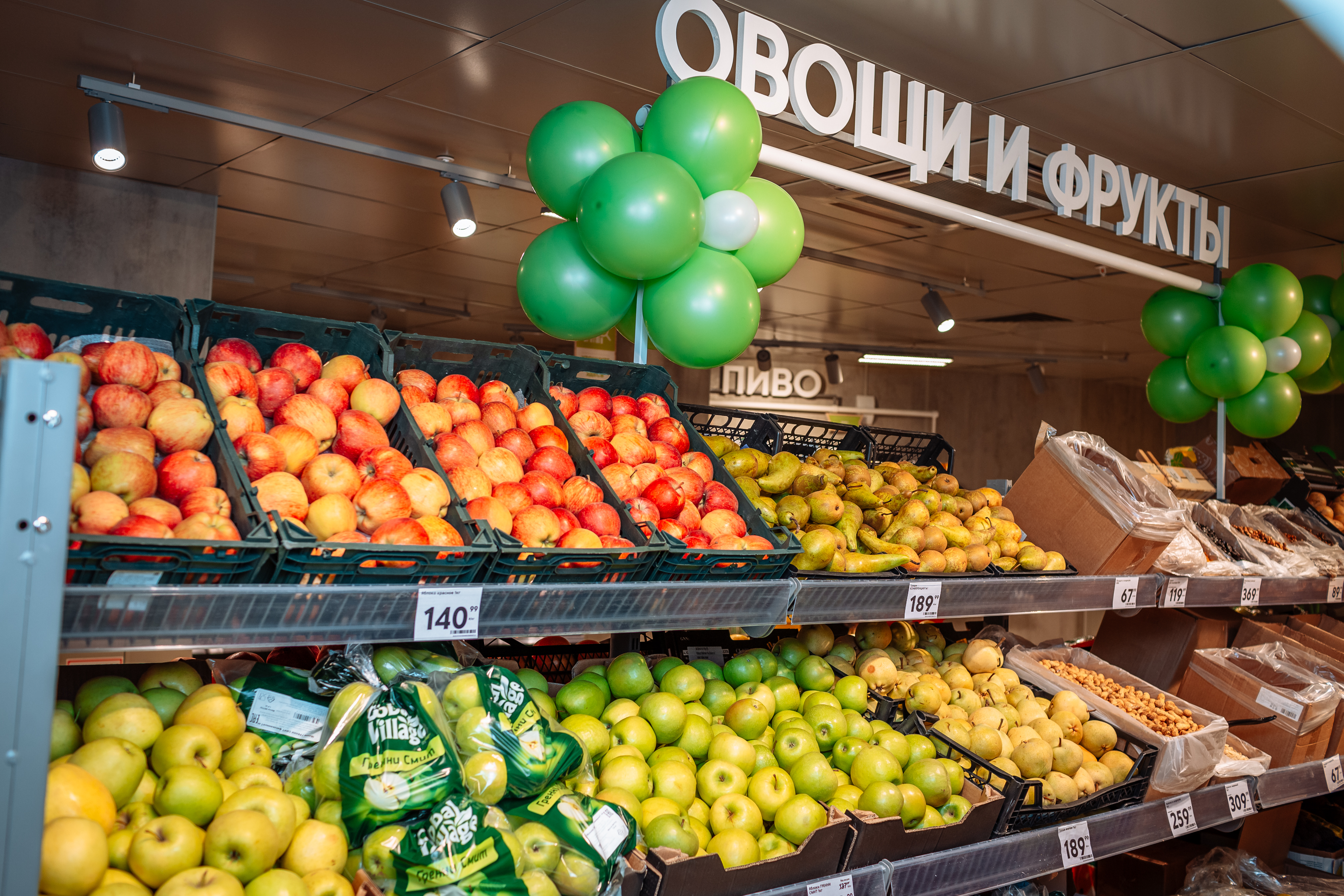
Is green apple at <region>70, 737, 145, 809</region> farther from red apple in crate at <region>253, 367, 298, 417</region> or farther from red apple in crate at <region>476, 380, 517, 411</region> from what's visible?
red apple in crate at <region>476, 380, 517, 411</region>

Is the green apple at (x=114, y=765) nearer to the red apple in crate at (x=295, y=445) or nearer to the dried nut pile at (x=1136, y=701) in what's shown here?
the red apple in crate at (x=295, y=445)

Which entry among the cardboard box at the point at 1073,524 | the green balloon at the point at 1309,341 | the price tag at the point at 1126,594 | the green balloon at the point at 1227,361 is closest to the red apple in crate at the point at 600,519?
the price tag at the point at 1126,594

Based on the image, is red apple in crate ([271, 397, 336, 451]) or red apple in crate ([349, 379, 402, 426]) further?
red apple in crate ([349, 379, 402, 426])

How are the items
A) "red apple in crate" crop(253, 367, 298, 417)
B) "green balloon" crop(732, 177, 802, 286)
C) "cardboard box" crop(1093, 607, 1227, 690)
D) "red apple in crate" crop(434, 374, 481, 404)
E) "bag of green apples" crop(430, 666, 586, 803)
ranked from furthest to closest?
"cardboard box" crop(1093, 607, 1227, 690)
"green balloon" crop(732, 177, 802, 286)
"red apple in crate" crop(434, 374, 481, 404)
"red apple in crate" crop(253, 367, 298, 417)
"bag of green apples" crop(430, 666, 586, 803)

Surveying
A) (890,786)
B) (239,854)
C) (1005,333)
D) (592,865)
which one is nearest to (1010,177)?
(890,786)

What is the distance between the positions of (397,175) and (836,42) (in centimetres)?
265

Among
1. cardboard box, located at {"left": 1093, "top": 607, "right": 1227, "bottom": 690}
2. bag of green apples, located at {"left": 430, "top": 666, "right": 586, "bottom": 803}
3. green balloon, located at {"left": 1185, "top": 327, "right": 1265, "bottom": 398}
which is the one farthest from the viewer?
green balloon, located at {"left": 1185, "top": 327, "right": 1265, "bottom": 398}

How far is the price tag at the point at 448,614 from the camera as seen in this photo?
51.7 inches

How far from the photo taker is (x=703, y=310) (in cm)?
212

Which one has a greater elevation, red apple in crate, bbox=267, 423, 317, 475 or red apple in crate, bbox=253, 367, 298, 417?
red apple in crate, bbox=253, 367, 298, 417

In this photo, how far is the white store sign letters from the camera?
238 centimetres

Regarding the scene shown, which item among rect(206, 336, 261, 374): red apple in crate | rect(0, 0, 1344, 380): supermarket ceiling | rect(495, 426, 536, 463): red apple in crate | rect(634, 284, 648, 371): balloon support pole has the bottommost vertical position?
rect(495, 426, 536, 463): red apple in crate

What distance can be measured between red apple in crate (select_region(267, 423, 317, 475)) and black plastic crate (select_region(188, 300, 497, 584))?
0.11 metres

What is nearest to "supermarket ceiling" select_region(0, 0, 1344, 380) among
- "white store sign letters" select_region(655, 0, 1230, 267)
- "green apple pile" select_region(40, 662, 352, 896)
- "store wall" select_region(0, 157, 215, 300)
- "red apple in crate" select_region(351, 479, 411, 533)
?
"store wall" select_region(0, 157, 215, 300)
